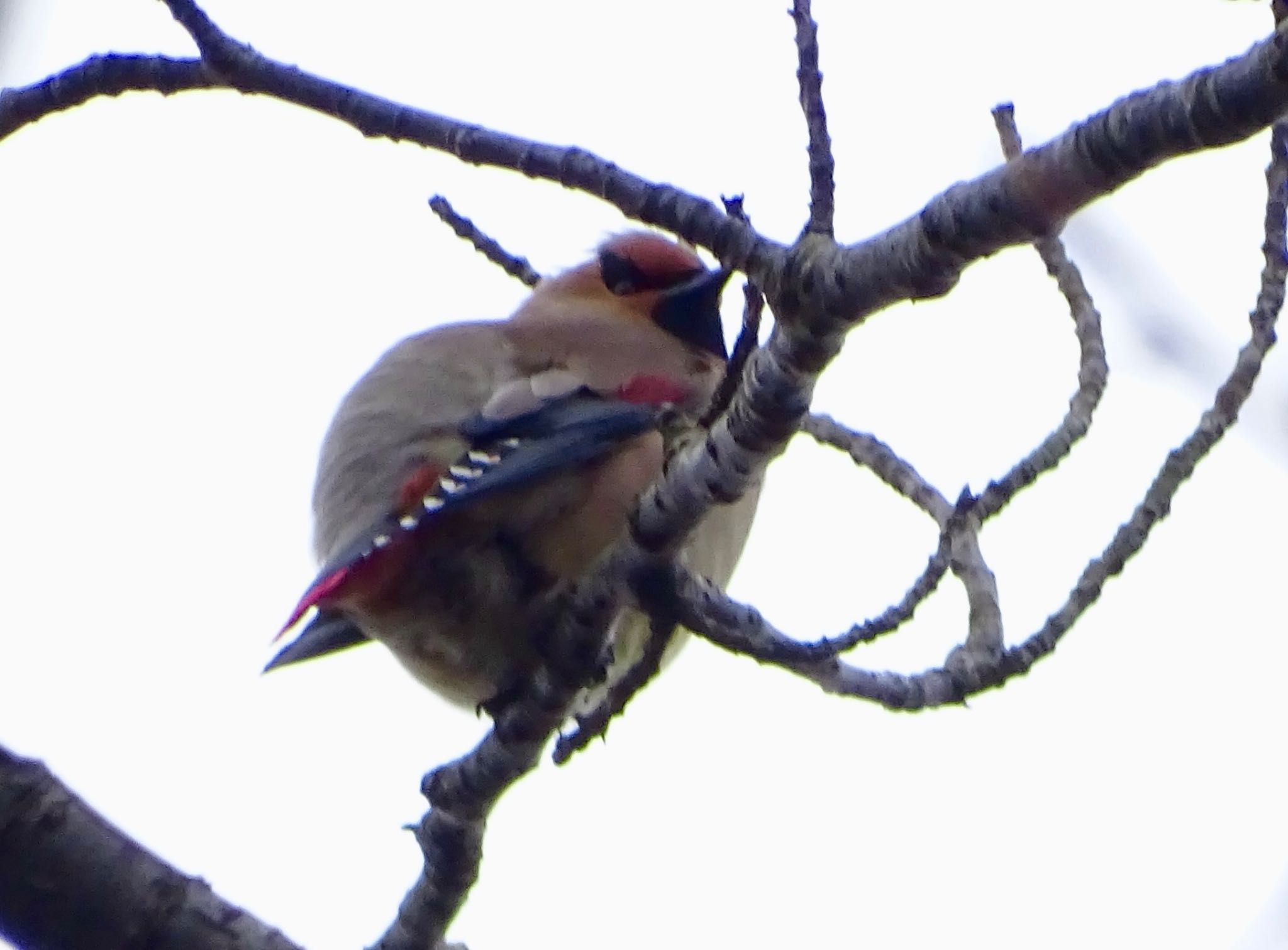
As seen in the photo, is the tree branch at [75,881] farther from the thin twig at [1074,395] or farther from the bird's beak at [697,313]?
the bird's beak at [697,313]

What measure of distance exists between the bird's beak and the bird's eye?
13 centimetres

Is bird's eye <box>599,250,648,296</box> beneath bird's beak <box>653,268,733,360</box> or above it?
above

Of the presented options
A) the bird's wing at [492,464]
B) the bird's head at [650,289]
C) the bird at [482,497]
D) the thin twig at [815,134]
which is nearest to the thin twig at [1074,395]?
the bird at [482,497]

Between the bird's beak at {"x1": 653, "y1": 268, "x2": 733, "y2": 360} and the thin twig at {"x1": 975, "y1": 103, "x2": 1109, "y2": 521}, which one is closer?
the thin twig at {"x1": 975, "y1": 103, "x2": 1109, "y2": 521}

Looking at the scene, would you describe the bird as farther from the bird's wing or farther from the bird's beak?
the bird's beak

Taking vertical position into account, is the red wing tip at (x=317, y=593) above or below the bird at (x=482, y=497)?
below

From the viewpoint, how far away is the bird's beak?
4359mm

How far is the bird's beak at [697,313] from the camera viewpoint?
436 cm

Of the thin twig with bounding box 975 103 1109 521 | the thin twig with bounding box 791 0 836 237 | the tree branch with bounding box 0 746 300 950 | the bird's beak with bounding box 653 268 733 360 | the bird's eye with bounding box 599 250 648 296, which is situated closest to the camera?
the tree branch with bounding box 0 746 300 950

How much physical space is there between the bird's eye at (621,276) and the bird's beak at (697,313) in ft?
0.41

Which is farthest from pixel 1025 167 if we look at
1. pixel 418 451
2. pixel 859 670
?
pixel 418 451

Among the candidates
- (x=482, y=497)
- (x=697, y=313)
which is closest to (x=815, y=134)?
(x=482, y=497)

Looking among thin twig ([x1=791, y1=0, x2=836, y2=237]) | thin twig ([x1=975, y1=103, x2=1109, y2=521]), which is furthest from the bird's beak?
thin twig ([x1=791, y1=0, x2=836, y2=237])

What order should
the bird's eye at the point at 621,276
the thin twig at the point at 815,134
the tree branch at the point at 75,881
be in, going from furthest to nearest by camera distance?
the bird's eye at the point at 621,276 → the thin twig at the point at 815,134 → the tree branch at the point at 75,881
